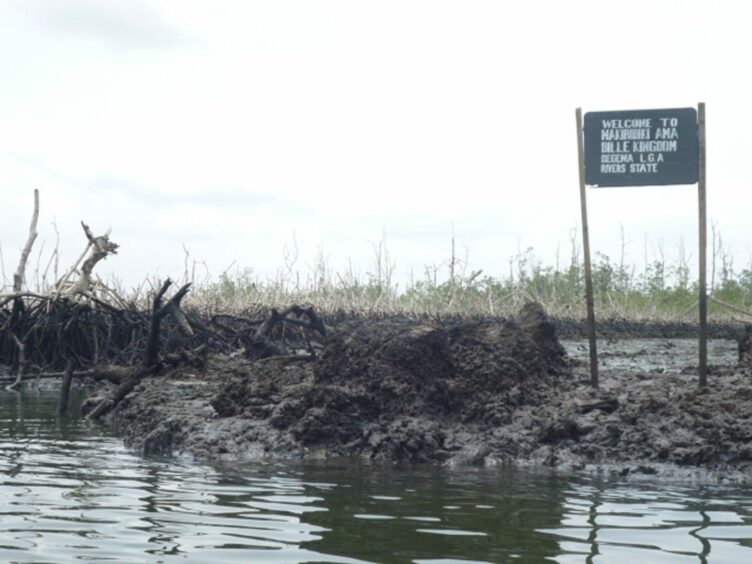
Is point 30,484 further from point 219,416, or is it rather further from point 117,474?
point 219,416

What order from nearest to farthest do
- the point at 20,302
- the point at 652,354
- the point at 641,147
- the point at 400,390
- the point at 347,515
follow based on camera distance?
1. the point at 347,515
2. the point at 400,390
3. the point at 641,147
4. the point at 20,302
5. the point at 652,354

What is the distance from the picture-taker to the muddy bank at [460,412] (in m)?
7.98

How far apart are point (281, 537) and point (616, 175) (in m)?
6.42

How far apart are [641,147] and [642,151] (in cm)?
4

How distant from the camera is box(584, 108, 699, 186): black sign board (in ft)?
33.8

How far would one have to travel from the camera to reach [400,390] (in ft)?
28.8

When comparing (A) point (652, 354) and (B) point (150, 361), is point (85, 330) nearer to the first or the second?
(B) point (150, 361)

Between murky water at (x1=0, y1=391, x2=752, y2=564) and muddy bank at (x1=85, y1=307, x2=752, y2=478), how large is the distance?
0.63 m

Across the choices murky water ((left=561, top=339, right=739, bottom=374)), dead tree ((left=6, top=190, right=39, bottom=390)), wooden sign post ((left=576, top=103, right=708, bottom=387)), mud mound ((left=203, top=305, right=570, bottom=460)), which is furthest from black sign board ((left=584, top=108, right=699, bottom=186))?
dead tree ((left=6, top=190, right=39, bottom=390))

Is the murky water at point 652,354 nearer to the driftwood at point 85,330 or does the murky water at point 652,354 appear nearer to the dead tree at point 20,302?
the driftwood at point 85,330

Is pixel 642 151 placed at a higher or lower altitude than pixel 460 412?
higher

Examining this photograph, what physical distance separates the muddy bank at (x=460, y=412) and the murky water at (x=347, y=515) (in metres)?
0.63

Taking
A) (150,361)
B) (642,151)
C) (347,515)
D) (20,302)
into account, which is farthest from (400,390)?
(20,302)

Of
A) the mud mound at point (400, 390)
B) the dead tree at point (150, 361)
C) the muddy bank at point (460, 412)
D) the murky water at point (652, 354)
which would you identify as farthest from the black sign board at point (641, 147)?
the murky water at point (652, 354)
